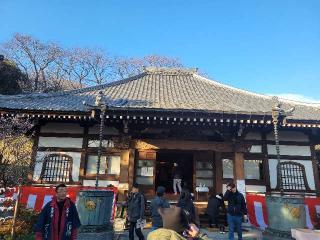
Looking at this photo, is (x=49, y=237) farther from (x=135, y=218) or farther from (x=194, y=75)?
(x=194, y=75)

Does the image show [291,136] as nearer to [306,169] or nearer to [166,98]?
[306,169]

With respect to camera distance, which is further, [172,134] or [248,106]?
[248,106]

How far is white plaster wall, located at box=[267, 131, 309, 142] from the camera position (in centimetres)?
1302

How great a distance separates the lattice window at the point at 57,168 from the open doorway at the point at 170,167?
16.5ft

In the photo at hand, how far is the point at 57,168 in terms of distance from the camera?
12328 millimetres

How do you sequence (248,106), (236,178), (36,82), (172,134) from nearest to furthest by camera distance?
(236,178)
(172,134)
(248,106)
(36,82)

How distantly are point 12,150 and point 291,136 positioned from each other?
11.5m

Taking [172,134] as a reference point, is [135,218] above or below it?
below

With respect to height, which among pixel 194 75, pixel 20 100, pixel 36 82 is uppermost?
pixel 36 82

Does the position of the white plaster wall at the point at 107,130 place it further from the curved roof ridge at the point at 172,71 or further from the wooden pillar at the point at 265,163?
the curved roof ridge at the point at 172,71

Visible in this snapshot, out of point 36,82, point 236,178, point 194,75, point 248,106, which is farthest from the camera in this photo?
point 36,82

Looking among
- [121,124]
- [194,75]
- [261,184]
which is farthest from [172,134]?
[194,75]

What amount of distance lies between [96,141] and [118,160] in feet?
4.27

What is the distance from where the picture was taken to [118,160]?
40.9ft
